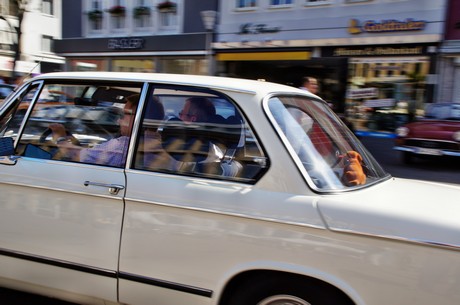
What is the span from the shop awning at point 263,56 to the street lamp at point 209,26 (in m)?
0.39

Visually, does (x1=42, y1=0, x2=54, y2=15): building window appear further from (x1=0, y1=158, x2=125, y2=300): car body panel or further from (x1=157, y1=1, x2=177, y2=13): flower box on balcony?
(x1=0, y1=158, x2=125, y2=300): car body panel

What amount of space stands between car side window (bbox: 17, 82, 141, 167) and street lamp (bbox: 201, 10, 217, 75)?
1435 centimetres

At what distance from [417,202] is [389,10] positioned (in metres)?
13.4

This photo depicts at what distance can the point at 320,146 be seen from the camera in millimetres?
2455

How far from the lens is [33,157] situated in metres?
2.85

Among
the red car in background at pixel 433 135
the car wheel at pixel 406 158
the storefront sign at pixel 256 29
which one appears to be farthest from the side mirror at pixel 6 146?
the storefront sign at pixel 256 29

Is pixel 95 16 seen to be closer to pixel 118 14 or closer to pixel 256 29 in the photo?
pixel 118 14

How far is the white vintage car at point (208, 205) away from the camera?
200cm

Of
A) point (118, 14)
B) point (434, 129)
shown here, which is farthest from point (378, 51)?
point (118, 14)

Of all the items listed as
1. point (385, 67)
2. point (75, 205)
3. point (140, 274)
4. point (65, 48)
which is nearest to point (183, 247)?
point (140, 274)

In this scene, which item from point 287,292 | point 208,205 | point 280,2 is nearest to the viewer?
point 287,292

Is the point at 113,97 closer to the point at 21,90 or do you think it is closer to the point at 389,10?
the point at 21,90

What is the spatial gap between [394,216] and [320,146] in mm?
609

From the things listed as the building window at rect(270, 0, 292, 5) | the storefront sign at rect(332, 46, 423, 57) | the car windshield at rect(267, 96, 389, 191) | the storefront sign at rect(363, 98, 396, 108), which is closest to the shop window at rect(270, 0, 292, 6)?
the building window at rect(270, 0, 292, 5)
